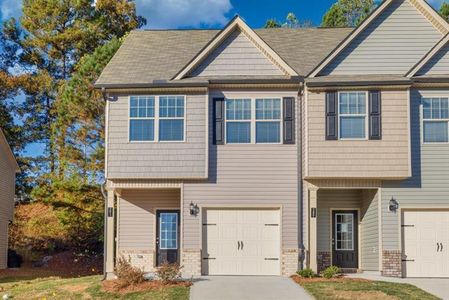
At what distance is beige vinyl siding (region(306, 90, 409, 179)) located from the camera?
18969 millimetres

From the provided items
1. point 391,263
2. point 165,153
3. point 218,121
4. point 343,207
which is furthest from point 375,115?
point 165,153

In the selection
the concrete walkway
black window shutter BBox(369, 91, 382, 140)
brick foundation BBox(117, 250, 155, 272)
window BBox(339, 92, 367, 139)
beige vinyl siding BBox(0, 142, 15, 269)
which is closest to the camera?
the concrete walkway

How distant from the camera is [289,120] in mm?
19766

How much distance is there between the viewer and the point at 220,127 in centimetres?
1970

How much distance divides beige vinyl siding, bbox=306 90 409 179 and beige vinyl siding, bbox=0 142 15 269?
1637cm

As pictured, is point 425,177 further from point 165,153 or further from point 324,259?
point 165,153

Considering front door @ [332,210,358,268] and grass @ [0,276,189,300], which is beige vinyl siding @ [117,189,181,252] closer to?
grass @ [0,276,189,300]

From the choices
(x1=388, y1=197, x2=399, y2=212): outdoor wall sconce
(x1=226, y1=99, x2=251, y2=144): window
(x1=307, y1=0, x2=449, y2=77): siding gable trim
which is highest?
(x1=307, y1=0, x2=449, y2=77): siding gable trim

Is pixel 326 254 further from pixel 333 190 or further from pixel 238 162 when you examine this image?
pixel 238 162

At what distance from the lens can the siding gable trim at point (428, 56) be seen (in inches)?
762

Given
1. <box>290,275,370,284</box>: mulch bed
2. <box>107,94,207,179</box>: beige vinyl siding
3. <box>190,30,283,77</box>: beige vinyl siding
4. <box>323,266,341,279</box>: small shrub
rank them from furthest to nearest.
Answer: <box>190,30,283,77</box>: beige vinyl siding
<box>107,94,207,179</box>: beige vinyl siding
<box>323,266,341,279</box>: small shrub
<box>290,275,370,284</box>: mulch bed

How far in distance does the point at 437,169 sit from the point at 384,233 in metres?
2.56

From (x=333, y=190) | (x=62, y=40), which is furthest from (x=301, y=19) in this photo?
(x=333, y=190)

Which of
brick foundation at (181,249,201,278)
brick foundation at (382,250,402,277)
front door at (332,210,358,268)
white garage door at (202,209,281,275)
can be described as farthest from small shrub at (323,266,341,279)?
brick foundation at (181,249,201,278)
